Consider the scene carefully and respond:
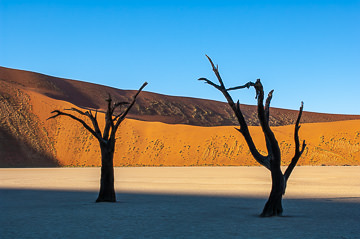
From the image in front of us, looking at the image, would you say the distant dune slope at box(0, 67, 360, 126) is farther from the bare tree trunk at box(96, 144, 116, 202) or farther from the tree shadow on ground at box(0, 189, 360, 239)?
the tree shadow on ground at box(0, 189, 360, 239)

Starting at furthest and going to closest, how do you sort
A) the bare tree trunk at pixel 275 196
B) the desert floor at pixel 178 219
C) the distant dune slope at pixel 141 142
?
the distant dune slope at pixel 141 142
the bare tree trunk at pixel 275 196
the desert floor at pixel 178 219

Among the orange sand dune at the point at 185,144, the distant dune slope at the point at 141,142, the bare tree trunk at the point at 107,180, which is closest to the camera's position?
the bare tree trunk at the point at 107,180

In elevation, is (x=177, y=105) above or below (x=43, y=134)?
above

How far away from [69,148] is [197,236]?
229 ft

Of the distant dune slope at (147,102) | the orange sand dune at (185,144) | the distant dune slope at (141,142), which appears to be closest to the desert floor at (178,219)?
the distant dune slope at (141,142)

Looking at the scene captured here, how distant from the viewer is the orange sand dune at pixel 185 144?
241 feet

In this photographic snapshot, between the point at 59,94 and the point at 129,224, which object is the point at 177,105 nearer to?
the point at 59,94

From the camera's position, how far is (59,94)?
153750 millimetres

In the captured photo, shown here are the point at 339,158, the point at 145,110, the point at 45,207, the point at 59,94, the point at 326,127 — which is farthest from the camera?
the point at 145,110

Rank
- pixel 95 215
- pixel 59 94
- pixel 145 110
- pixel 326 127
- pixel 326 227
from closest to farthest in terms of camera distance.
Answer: pixel 326 227 < pixel 95 215 < pixel 326 127 < pixel 59 94 < pixel 145 110

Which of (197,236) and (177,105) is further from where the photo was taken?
(177,105)

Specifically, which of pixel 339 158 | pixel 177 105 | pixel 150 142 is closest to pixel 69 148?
pixel 150 142

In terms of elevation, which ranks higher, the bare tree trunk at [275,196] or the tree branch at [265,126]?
the tree branch at [265,126]

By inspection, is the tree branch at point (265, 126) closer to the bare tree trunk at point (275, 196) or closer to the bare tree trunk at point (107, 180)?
the bare tree trunk at point (275, 196)
